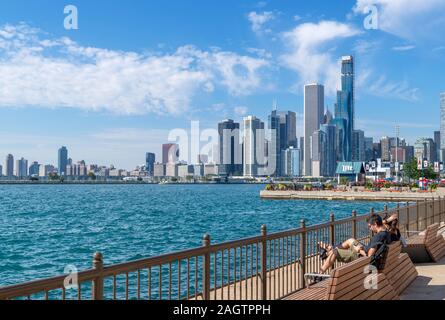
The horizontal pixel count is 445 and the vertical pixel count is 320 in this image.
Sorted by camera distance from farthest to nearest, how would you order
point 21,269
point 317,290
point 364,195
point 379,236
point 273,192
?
point 273,192
point 364,195
point 21,269
point 379,236
point 317,290

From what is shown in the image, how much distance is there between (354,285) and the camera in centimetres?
617

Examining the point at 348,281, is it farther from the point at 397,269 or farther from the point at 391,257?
the point at 397,269

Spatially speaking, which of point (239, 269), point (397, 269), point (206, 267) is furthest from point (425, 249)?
point (206, 267)

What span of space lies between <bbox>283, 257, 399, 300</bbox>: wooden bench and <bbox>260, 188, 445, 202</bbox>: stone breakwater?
8156 cm

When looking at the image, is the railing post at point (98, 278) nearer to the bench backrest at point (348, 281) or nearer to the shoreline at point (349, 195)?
the bench backrest at point (348, 281)

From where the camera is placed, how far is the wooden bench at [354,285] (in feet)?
18.8

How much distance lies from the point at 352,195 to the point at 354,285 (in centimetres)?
9901

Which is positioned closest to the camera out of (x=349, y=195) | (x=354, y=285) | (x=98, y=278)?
(x=98, y=278)

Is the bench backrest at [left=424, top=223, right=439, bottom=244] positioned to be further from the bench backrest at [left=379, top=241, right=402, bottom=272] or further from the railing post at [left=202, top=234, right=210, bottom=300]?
the railing post at [left=202, top=234, right=210, bottom=300]
